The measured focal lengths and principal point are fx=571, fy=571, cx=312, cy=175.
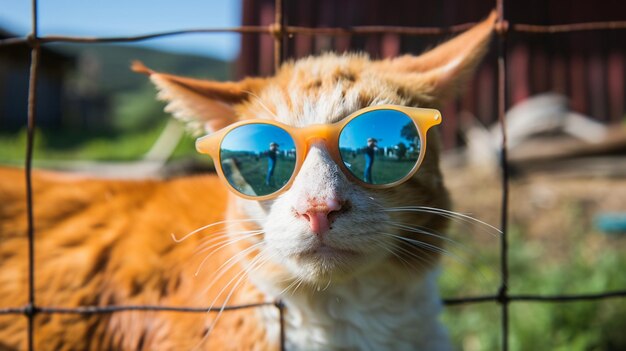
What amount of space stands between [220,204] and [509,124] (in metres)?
5.99

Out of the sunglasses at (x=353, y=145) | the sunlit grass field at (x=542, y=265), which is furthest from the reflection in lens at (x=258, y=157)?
the sunlit grass field at (x=542, y=265)

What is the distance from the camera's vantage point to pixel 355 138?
4.99ft

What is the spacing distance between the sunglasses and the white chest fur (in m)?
0.45

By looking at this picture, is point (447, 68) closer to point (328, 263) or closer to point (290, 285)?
point (328, 263)

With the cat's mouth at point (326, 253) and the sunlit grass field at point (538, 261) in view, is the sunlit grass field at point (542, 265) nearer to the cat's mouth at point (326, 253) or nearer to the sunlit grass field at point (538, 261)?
the sunlit grass field at point (538, 261)

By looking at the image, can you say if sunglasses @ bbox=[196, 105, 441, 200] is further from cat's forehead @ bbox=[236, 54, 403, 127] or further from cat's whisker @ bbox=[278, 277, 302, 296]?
cat's whisker @ bbox=[278, 277, 302, 296]

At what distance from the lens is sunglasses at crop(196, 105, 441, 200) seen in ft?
5.00

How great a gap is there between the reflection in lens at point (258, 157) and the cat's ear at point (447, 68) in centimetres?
50

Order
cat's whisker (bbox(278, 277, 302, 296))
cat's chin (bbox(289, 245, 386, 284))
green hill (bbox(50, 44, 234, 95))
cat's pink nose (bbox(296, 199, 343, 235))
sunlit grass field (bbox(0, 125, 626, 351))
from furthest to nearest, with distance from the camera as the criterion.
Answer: green hill (bbox(50, 44, 234, 95)) → sunlit grass field (bbox(0, 125, 626, 351)) → cat's whisker (bbox(278, 277, 302, 296)) → cat's chin (bbox(289, 245, 386, 284)) → cat's pink nose (bbox(296, 199, 343, 235))

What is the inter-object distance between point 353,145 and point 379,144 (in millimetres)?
69

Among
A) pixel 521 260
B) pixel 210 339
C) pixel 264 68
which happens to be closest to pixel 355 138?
pixel 210 339

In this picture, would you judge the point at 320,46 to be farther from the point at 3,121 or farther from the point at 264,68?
the point at 3,121

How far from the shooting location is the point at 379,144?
152 centimetres

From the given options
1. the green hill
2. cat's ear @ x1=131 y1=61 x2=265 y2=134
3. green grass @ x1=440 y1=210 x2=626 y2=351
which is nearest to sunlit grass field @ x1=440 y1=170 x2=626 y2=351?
green grass @ x1=440 y1=210 x2=626 y2=351
